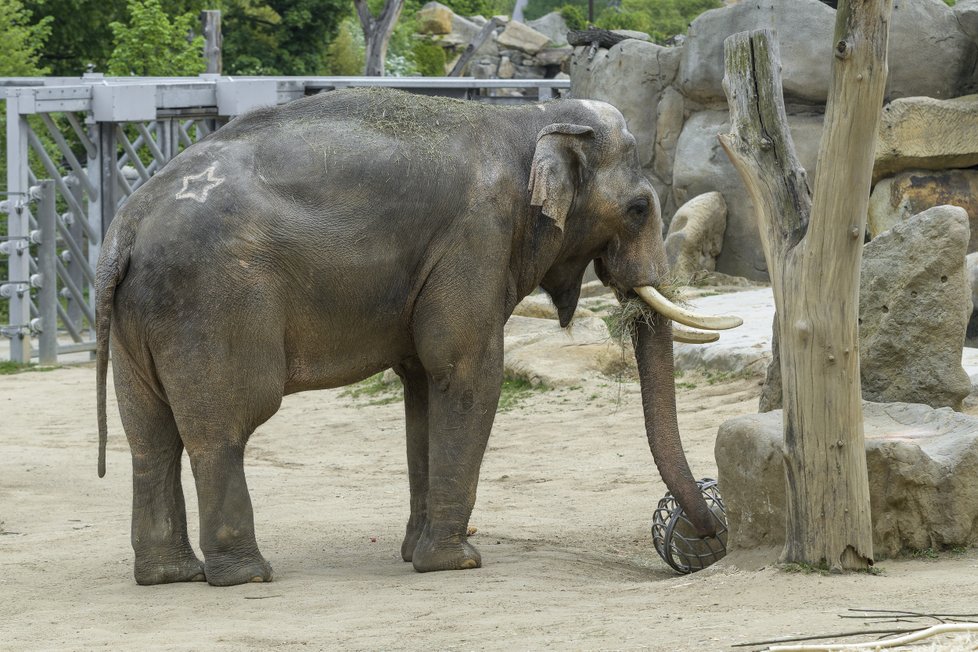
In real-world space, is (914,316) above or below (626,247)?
below

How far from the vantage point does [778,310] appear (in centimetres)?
588

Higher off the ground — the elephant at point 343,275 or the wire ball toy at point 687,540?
the elephant at point 343,275

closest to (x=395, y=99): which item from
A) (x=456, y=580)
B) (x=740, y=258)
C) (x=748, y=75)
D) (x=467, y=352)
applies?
(x=467, y=352)

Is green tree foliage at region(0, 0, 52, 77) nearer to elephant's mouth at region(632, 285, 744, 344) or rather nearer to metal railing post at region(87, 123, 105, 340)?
metal railing post at region(87, 123, 105, 340)

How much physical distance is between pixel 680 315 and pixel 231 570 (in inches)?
90.7

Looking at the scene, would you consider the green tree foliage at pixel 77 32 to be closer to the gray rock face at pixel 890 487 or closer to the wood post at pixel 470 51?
the wood post at pixel 470 51

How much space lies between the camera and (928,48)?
16.0 metres

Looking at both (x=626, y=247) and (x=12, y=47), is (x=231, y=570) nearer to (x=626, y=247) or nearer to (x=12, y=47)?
(x=626, y=247)

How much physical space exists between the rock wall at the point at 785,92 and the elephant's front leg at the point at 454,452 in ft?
32.5

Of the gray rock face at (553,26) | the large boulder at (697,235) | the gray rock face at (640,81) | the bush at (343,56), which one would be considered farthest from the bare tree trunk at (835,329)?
the gray rock face at (553,26)

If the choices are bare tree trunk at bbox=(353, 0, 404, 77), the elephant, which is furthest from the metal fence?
bare tree trunk at bbox=(353, 0, 404, 77)

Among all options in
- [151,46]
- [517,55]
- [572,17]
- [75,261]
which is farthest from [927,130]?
[572,17]

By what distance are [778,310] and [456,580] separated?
172cm

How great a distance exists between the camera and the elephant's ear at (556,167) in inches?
252
